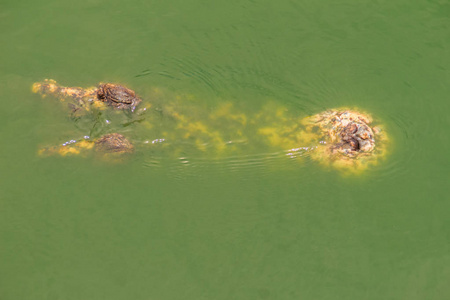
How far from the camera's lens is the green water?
17.9 ft

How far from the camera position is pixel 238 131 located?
623cm

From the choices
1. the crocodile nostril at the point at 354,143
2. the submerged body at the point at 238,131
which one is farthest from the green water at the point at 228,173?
the crocodile nostril at the point at 354,143

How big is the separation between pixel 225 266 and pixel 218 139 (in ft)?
5.12

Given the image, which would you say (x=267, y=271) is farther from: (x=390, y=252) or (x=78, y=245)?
(x=78, y=245)

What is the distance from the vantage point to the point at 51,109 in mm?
6414

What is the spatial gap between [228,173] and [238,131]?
57 cm

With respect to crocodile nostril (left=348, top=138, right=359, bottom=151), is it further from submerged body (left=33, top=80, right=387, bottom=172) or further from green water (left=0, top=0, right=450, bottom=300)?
green water (left=0, top=0, right=450, bottom=300)

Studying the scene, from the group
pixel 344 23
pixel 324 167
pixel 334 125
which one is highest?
pixel 344 23

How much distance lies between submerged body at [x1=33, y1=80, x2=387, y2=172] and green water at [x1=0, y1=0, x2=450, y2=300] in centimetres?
16

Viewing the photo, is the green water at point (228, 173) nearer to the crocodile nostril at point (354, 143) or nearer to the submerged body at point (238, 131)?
the submerged body at point (238, 131)

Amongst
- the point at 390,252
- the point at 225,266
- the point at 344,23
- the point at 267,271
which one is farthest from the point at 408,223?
the point at 344,23

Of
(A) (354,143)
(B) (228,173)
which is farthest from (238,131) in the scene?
(A) (354,143)

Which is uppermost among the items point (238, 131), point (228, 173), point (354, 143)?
point (238, 131)

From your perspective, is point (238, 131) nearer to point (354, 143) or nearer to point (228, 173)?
point (228, 173)
